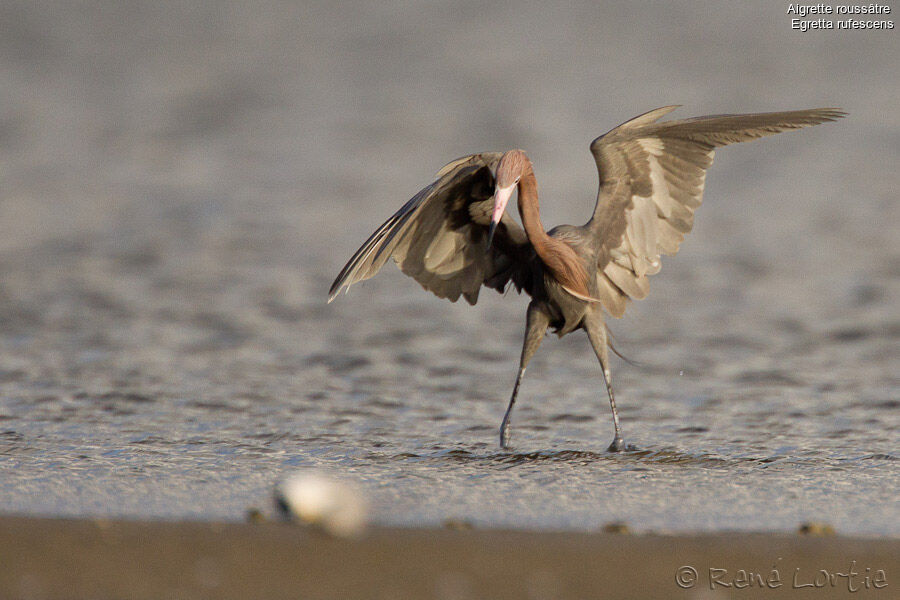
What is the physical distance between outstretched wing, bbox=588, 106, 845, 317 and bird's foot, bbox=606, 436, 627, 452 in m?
Result: 1.04

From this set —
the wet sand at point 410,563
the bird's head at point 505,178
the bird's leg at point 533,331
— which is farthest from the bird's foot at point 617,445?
the wet sand at point 410,563

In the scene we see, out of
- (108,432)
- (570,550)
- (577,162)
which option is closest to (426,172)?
(577,162)

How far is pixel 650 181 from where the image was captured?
687 centimetres

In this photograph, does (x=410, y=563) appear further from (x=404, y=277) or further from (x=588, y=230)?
(x=404, y=277)

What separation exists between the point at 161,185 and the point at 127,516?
8.75 meters

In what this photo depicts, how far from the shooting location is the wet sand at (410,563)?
12.1ft

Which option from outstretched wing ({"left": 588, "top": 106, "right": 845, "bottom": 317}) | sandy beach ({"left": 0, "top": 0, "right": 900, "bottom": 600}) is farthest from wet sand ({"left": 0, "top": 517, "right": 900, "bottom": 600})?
outstretched wing ({"left": 588, "top": 106, "right": 845, "bottom": 317})

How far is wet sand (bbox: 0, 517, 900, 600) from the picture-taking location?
369 cm

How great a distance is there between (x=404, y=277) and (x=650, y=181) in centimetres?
401

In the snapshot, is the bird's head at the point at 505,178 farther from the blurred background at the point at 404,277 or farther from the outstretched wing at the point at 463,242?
the blurred background at the point at 404,277

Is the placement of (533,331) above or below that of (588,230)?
below

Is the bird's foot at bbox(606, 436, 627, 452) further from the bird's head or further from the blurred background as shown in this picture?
the bird's head

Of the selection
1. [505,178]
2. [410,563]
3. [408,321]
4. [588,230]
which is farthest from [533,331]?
[410,563]

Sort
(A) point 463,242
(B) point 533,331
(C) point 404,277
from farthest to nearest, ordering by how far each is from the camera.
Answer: (C) point 404,277 → (A) point 463,242 → (B) point 533,331
